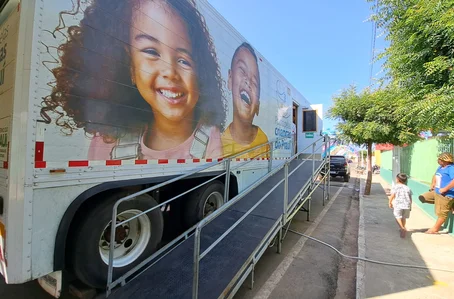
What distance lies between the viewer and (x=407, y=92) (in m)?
4.27

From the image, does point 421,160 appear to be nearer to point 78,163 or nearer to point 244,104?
point 244,104

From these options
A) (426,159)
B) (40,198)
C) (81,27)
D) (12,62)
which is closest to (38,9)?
(81,27)

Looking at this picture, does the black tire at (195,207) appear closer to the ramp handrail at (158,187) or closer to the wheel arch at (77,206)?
the ramp handrail at (158,187)

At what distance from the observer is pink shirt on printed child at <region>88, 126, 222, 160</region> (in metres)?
2.30

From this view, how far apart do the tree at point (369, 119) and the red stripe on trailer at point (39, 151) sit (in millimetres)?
7836

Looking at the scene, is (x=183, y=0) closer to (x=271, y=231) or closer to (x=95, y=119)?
(x=95, y=119)

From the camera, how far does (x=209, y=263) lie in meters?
2.75

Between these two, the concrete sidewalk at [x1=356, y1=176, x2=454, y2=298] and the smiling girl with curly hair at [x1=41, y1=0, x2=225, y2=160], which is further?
the concrete sidewalk at [x1=356, y1=176, x2=454, y2=298]

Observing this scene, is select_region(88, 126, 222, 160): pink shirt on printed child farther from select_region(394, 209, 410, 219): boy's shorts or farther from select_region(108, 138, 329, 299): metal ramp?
select_region(394, 209, 410, 219): boy's shorts

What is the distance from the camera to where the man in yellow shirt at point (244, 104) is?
4375mm

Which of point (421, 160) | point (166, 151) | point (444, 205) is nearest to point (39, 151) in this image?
point (166, 151)

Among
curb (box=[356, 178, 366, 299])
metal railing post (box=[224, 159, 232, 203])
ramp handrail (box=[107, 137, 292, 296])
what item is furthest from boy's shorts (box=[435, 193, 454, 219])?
metal railing post (box=[224, 159, 232, 203])

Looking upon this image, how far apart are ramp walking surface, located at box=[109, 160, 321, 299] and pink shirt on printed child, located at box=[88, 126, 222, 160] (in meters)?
1.11

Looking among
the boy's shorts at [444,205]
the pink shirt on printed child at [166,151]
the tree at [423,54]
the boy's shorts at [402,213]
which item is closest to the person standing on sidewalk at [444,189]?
the boy's shorts at [444,205]
